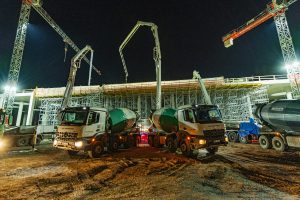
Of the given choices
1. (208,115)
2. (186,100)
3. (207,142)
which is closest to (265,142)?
(208,115)

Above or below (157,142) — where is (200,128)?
above

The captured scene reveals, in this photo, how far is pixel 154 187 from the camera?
5484mm

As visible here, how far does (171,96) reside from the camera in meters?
30.4

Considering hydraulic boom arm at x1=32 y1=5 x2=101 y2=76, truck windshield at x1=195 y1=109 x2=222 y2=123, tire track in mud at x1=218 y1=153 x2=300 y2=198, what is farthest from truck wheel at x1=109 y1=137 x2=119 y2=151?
hydraulic boom arm at x1=32 y1=5 x2=101 y2=76

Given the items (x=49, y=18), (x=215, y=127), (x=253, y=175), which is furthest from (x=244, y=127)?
(x=49, y=18)

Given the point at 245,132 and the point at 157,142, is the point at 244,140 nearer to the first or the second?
the point at 245,132

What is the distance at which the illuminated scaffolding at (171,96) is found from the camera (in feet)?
93.1

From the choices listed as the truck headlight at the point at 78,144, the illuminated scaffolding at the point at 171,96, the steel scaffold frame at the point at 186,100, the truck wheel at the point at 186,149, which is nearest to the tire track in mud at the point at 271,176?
the truck wheel at the point at 186,149

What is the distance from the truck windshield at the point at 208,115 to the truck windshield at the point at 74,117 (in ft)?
22.2

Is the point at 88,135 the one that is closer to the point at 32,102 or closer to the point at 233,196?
the point at 233,196

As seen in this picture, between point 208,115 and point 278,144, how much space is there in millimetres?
6584

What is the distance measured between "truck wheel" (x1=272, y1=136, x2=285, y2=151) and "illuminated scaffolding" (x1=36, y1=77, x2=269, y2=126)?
1543cm

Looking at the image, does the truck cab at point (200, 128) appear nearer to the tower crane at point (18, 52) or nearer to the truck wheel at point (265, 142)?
the truck wheel at point (265, 142)

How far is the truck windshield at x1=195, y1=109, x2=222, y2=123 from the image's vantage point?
33.6ft
